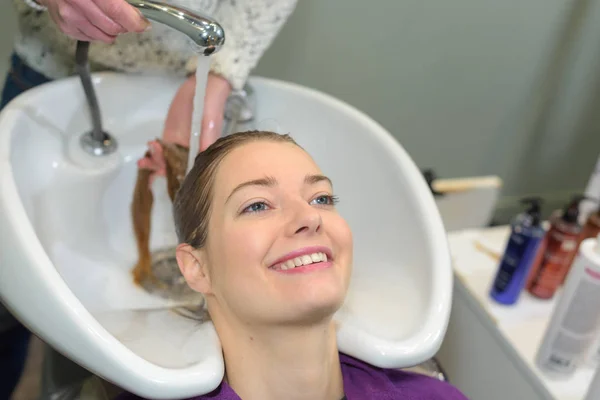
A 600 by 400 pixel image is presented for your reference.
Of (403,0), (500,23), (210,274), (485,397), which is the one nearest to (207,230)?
(210,274)

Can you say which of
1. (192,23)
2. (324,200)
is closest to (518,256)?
(324,200)

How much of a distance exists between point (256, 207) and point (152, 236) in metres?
0.37

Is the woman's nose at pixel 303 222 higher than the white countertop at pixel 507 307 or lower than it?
higher

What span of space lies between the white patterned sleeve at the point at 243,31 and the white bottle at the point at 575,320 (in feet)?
2.26

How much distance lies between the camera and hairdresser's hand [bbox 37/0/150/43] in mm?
783

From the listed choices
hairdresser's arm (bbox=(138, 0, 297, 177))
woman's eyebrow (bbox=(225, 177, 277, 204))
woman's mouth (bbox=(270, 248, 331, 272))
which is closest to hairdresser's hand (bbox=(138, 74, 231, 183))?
hairdresser's arm (bbox=(138, 0, 297, 177))

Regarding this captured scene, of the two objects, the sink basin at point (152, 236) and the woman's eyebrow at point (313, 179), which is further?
the woman's eyebrow at point (313, 179)

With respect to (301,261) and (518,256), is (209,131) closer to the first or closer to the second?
(301,261)

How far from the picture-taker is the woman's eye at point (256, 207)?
783mm

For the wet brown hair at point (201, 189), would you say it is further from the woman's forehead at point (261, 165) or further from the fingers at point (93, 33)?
the fingers at point (93, 33)

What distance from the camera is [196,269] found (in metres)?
0.85

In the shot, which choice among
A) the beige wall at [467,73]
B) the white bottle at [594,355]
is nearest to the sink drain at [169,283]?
the beige wall at [467,73]

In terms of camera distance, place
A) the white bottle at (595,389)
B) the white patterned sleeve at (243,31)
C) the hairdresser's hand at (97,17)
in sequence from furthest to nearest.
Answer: the white patterned sleeve at (243,31) → the white bottle at (595,389) → the hairdresser's hand at (97,17)

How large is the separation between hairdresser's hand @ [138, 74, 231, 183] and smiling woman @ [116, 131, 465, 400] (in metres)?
0.15
